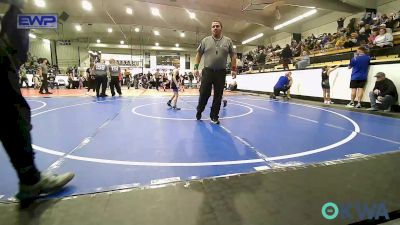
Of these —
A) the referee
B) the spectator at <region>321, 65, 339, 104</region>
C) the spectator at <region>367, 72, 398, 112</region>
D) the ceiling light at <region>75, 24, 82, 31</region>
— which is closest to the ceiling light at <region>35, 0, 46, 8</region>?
the ceiling light at <region>75, 24, 82, 31</region>

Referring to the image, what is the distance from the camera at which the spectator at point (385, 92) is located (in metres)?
6.32

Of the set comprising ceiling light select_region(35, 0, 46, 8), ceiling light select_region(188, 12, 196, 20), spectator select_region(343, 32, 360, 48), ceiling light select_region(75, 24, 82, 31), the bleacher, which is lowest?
the bleacher

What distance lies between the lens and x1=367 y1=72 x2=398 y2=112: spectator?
632 centimetres

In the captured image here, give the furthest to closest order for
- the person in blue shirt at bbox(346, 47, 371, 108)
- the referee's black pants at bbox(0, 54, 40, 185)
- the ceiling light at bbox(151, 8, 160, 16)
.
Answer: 1. the ceiling light at bbox(151, 8, 160, 16)
2. the person in blue shirt at bbox(346, 47, 371, 108)
3. the referee's black pants at bbox(0, 54, 40, 185)

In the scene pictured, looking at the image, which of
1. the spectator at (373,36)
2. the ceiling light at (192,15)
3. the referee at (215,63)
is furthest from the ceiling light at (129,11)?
the referee at (215,63)

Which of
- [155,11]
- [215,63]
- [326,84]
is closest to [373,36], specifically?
[326,84]

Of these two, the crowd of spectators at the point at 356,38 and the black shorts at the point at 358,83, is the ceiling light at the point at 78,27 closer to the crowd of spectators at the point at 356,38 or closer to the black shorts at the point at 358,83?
the crowd of spectators at the point at 356,38

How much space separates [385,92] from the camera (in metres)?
6.39

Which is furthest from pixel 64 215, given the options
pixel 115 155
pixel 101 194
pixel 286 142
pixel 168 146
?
pixel 286 142

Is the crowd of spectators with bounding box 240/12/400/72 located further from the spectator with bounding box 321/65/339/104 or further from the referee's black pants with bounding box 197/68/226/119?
the referee's black pants with bounding box 197/68/226/119

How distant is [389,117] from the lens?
5.62 meters

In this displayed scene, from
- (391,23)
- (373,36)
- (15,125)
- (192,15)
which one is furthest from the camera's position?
(192,15)

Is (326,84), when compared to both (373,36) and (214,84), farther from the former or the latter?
(214,84)

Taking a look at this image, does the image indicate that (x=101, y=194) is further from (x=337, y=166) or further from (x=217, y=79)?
(x=217, y=79)
